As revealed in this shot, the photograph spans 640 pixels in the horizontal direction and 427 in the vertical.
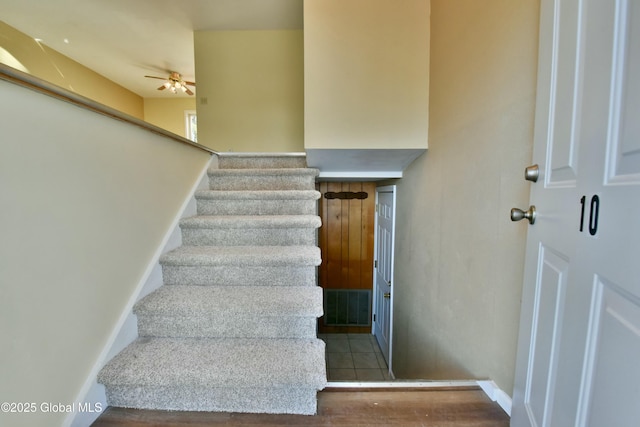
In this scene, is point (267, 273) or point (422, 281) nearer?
point (267, 273)

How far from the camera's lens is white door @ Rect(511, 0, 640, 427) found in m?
0.48

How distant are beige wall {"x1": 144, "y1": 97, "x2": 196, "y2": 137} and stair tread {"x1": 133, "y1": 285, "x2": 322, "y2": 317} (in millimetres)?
5350

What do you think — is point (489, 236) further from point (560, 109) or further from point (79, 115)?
point (79, 115)

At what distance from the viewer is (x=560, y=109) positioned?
2.23ft

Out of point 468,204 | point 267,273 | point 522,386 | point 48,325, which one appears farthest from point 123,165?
point 522,386

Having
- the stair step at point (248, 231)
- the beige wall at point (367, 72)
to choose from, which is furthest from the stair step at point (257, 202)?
the beige wall at point (367, 72)

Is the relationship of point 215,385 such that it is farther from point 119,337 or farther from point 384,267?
point 384,267

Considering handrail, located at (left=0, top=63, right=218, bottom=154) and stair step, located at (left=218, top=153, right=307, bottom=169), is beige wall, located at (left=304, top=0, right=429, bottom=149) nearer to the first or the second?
stair step, located at (left=218, top=153, right=307, bottom=169)

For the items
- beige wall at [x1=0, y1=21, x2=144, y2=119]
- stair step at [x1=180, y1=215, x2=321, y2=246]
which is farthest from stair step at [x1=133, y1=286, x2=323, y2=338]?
beige wall at [x1=0, y1=21, x2=144, y2=119]

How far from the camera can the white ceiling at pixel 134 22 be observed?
2684 millimetres

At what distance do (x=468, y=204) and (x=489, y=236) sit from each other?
0.70ft

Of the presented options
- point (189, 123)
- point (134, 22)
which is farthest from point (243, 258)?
point (189, 123)

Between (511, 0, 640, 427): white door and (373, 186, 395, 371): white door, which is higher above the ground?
(511, 0, 640, 427): white door

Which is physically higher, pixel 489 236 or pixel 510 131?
pixel 510 131
